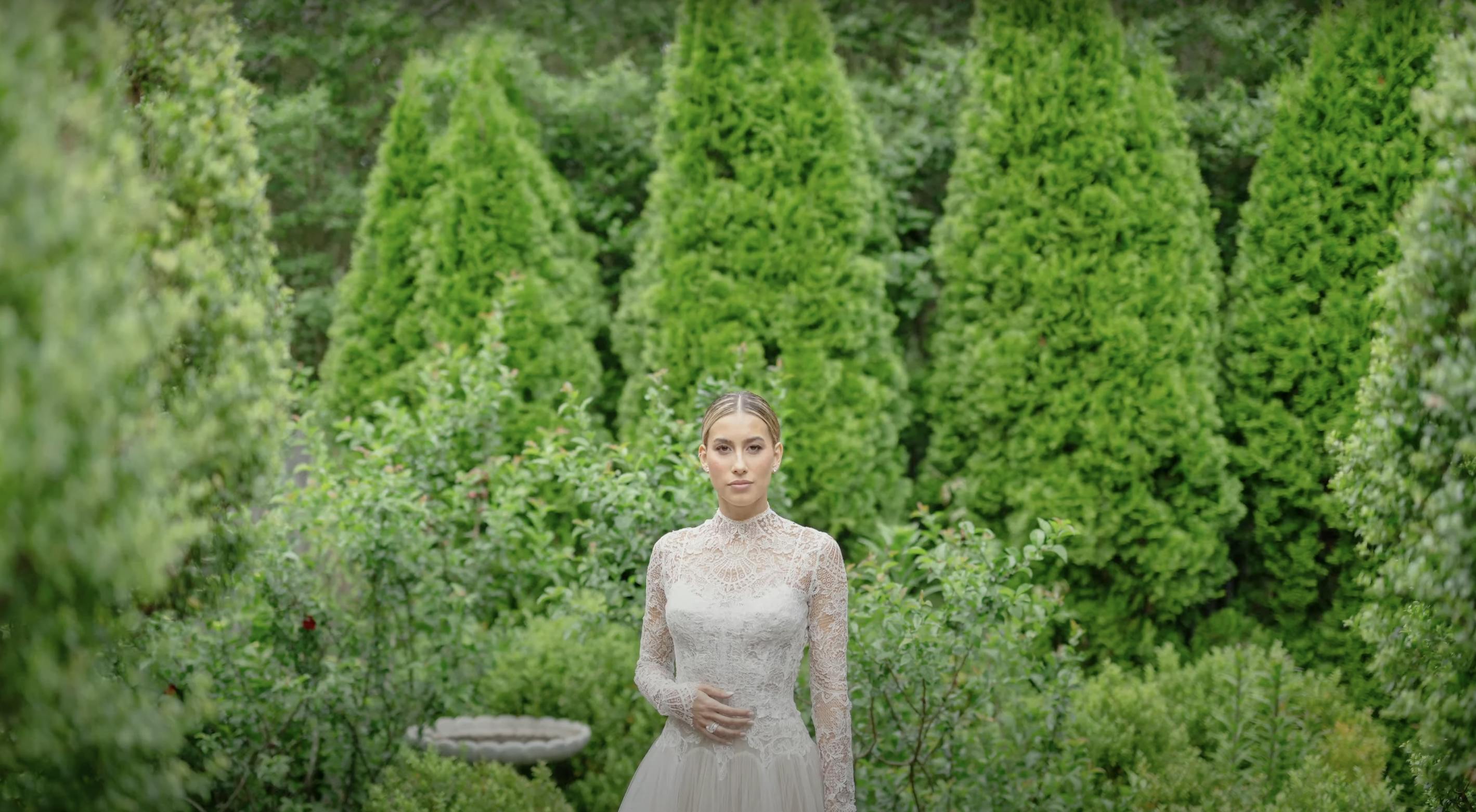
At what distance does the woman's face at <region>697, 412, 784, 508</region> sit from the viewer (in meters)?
2.79

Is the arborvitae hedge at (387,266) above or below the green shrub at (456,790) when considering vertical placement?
above

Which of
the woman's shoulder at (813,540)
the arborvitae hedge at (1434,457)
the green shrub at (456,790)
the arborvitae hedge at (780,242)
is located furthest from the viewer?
the arborvitae hedge at (780,242)

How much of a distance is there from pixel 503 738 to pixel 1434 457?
3818 mm

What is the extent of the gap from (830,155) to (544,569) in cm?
327

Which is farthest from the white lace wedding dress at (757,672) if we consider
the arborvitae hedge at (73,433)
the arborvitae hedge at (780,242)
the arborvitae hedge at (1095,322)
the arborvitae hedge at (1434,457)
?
the arborvitae hedge at (1095,322)

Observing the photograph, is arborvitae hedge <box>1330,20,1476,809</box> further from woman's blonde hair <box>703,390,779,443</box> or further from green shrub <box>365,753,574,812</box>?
green shrub <box>365,753,574,812</box>

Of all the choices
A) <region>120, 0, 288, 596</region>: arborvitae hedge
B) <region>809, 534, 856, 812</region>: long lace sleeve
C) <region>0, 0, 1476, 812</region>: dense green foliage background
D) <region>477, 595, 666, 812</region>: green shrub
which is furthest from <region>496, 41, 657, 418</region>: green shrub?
<region>120, 0, 288, 596</region>: arborvitae hedge

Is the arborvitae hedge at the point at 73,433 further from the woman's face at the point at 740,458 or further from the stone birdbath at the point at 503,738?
the stone birdbath at the point at 503,738

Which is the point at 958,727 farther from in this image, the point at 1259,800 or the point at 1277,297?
the point at 1277,297

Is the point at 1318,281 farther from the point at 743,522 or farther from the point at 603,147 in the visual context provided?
the point at 743,522

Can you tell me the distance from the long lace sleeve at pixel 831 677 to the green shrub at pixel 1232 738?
1.95 m

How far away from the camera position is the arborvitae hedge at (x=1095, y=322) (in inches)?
251

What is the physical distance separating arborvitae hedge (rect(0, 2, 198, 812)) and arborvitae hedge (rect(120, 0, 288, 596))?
0.29 m

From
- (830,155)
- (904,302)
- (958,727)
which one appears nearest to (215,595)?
(958,727)
